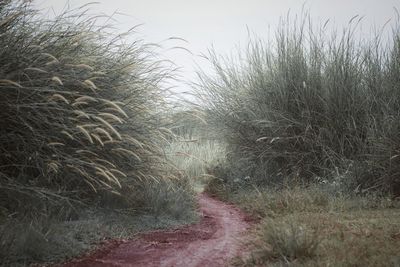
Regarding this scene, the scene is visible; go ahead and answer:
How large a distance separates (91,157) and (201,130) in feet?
16.9

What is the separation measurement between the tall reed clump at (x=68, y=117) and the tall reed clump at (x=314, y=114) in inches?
98.2

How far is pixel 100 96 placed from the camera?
5074 mm

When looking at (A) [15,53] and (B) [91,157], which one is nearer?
(A) [15,53]

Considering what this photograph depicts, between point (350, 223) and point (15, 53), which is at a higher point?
point (15, 53)

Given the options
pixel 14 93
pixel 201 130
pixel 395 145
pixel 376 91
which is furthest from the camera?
pixel 201 130

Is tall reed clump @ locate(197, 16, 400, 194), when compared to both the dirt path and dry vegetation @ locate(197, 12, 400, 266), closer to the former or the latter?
dry vegetation @ locate(197, 12, 400, 266)

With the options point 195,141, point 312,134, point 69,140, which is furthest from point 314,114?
point 69,140

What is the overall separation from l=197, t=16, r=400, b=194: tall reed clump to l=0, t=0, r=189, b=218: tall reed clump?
8.18 ft

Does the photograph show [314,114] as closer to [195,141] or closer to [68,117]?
[195,141]

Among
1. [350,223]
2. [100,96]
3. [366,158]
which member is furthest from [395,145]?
[100,96]

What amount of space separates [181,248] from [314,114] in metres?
3.96

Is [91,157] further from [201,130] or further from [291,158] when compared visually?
[201,130]

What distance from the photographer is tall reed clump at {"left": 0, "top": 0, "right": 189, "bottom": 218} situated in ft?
14.1

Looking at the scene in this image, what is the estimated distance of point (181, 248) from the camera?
14.1 feet
